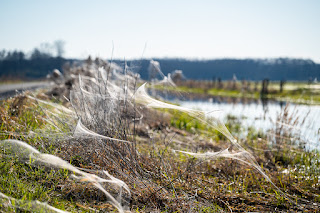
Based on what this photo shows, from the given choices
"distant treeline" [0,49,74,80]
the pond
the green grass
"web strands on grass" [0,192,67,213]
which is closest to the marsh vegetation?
"web strands on grass" [0,192,67,213]

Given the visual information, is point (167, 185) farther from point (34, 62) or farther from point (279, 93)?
point (279, 93)

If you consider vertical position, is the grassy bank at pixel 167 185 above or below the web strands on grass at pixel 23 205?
below

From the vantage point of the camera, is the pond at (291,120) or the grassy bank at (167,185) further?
the pond at (291,120)

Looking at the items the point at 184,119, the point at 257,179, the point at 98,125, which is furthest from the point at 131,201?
the point at 184,119

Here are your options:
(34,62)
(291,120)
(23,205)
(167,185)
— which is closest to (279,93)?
(34,62)

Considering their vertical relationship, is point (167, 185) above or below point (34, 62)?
below

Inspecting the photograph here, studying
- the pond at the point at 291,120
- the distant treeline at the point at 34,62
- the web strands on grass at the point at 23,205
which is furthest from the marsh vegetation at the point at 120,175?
the distant treeline at the point at 34,62

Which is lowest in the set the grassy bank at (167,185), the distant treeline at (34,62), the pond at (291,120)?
the grassy bank at (167,185)

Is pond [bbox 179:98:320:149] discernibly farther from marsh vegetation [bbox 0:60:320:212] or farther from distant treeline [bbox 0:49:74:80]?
distant treeline [bbox 0:49:74:80]

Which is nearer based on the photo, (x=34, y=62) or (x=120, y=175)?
(x=120, y=175)

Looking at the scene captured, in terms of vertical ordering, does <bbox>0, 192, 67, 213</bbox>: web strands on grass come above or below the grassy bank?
above

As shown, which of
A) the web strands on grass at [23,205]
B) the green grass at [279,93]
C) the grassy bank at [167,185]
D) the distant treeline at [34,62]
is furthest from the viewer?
the distant treeline at [34,62]

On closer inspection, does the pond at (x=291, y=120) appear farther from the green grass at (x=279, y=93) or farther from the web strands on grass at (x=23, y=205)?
the web strands on grass at (x=23, y=205)

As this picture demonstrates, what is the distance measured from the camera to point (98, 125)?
333 cm
